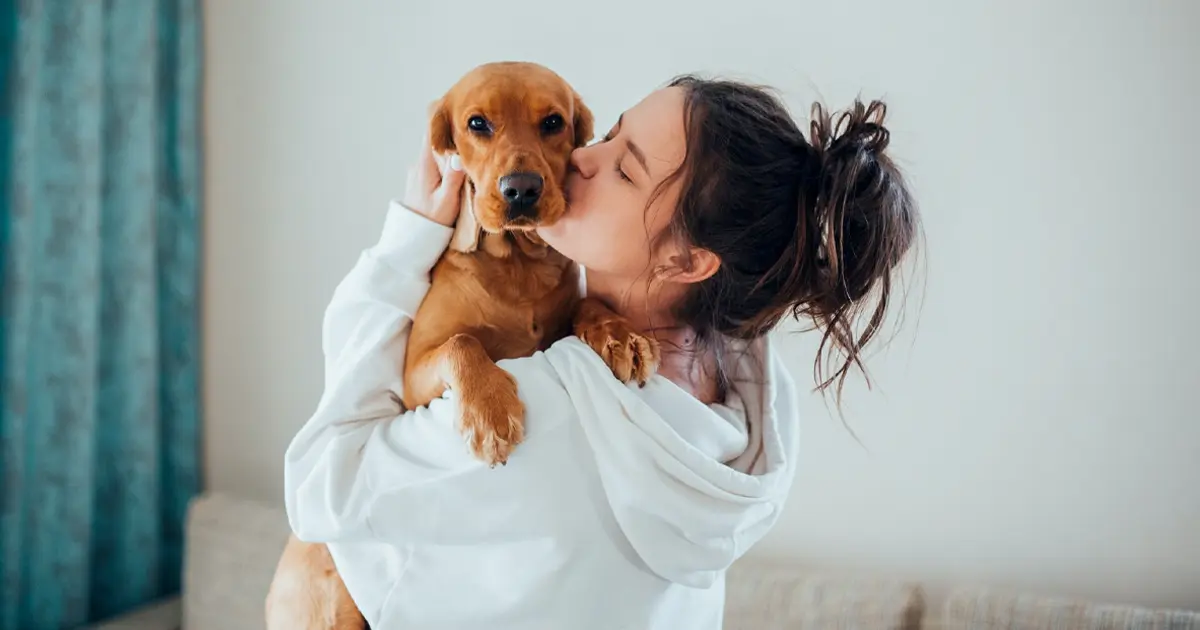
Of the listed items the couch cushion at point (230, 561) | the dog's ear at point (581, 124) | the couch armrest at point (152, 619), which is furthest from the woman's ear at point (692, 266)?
the couch armrest at point (152, 619)

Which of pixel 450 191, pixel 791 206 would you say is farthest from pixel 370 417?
pixel 791 206

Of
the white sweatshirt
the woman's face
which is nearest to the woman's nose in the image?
the woman's face

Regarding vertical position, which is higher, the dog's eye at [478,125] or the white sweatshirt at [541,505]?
the dog's eye at [478,125]

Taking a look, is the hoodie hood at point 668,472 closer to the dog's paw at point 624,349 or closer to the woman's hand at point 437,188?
the dog's paw at point 624,349

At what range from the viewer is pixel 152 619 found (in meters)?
2.53

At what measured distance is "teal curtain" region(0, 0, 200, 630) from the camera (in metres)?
2.30

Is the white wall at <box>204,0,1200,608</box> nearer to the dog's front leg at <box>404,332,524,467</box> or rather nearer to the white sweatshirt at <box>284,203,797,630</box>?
the white sweatshirt at <box>284,203,797,630</box>

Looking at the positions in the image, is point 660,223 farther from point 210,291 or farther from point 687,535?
point 210,291

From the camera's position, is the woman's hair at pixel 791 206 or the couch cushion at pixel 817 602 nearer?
the woman's hair at pixel 791 206

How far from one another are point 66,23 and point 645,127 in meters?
1.92

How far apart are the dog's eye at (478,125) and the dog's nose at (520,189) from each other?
114 millimetres

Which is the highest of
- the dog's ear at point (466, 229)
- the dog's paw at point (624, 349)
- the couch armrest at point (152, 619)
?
the dog's ear at point (466, 229)

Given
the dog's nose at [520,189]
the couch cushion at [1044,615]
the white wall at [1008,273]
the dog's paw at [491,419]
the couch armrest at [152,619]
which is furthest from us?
the couch armrest at [152,619]

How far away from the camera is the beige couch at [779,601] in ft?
5.51
